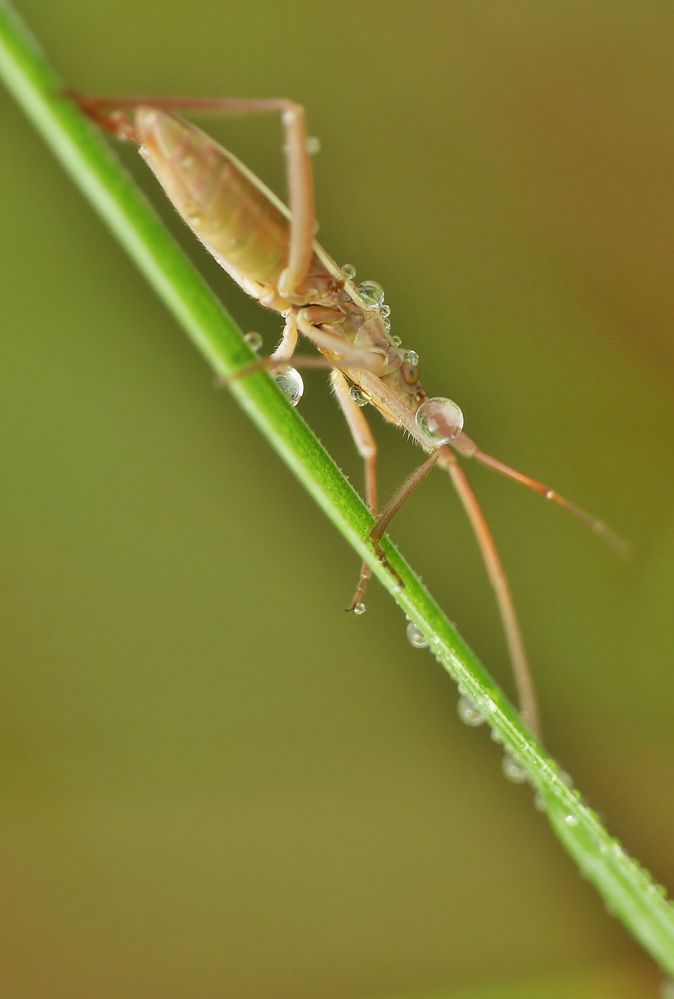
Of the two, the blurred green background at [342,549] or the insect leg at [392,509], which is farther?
the blurred green background at [342,549]

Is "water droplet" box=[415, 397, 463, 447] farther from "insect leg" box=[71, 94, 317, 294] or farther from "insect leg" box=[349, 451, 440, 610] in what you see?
"insect leg" box=[71, 94, 317, 294]

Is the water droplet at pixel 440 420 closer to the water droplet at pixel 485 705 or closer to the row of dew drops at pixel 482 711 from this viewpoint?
the row of dew drops at pixel 482 711

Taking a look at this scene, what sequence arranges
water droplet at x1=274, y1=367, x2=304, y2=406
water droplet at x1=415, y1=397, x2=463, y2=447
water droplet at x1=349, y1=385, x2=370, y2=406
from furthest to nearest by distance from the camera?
water droplet at x1=349, y1=385, x2=370, y2=406 → water droplet at x1=415, y1=397, x2=463, y2=447 → water droplet at x1=274, y1=367, x2=304, y2=406

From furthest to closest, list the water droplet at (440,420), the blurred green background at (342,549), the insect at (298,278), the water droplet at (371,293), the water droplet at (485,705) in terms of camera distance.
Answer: the blurred green background at (342,549)
the water droplet at (371,293)
the water droplet at (440,420)
the insect at (298,278)
the water droplet at (485,705)

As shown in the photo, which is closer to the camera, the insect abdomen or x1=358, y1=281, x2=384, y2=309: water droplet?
the insect abdomen

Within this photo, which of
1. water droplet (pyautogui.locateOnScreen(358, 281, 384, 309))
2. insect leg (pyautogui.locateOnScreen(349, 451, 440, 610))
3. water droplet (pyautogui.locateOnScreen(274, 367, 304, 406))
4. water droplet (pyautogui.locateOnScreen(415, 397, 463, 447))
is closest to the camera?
insect leg (pyautogui.locateOnScreen(349, 451, 440, 610))

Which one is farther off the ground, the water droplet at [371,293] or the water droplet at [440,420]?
the water droplet at [371,293]

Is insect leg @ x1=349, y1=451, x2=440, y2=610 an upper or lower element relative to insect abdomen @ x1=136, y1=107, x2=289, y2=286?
lower

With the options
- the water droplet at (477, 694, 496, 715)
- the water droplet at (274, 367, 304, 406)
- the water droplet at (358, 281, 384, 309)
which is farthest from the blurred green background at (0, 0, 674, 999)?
the water droplet at (477, 694, 496, 715)

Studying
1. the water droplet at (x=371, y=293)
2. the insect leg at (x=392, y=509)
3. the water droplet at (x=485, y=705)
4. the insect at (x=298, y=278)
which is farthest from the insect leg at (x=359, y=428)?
the water droplet at (x=485, y=705)
